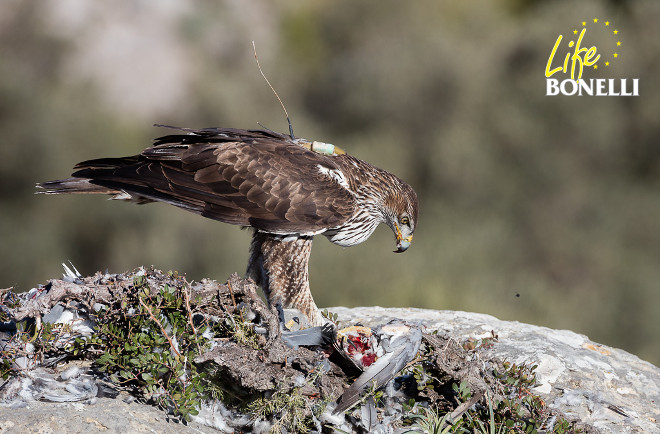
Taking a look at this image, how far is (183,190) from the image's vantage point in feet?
15.7

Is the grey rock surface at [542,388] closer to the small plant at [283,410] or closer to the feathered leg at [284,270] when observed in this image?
the small plant at [283,410]

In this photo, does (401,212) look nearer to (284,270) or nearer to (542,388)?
(284,270)

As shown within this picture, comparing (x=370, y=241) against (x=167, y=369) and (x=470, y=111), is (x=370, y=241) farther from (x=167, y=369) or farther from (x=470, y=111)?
(x=167, y=369)

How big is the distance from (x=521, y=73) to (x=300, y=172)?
14.0m

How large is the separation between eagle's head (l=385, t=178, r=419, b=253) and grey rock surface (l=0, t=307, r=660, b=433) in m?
0.62

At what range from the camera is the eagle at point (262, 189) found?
4.81m

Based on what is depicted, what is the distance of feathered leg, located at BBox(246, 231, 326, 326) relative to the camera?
16.4 feet

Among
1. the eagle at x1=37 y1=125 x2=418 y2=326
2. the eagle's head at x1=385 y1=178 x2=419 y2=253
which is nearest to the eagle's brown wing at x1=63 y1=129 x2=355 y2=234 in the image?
the eagle at x1=37 y1=125 x2=418 y2=326

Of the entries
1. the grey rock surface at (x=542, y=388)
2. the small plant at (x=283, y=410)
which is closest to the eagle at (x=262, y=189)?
the grey rock surface at (x=542, y=388)

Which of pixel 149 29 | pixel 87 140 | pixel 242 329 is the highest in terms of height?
pixel 149 29

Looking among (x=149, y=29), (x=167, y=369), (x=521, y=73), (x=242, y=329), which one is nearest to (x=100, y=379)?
(x=167, y=369)

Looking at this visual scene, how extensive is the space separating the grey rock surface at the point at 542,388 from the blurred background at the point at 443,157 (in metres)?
5.58

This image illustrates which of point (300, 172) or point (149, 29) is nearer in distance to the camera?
point (300, 172)

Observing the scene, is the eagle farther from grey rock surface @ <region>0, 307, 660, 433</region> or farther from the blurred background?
the blurred background
